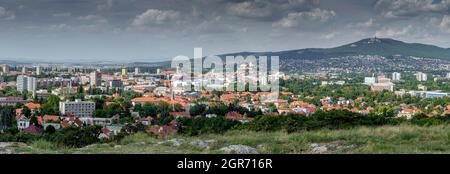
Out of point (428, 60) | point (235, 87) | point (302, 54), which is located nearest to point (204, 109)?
point (235, 87)

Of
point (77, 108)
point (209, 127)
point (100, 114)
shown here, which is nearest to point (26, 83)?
point (77, 108)

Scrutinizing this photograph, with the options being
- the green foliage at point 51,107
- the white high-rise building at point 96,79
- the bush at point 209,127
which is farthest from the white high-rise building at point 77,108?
the white high-rise building at point 96,79

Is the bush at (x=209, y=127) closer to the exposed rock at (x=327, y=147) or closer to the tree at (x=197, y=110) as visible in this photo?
the exposed rock at (x=327, y=147)

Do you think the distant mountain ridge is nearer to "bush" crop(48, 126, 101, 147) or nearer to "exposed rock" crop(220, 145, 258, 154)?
"bush" crop(48, 126, 101, 147)

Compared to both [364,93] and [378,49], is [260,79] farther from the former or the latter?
[378,49]

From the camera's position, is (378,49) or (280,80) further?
(378,49)

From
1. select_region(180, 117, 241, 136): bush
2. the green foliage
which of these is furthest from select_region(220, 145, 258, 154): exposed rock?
the green foliage
